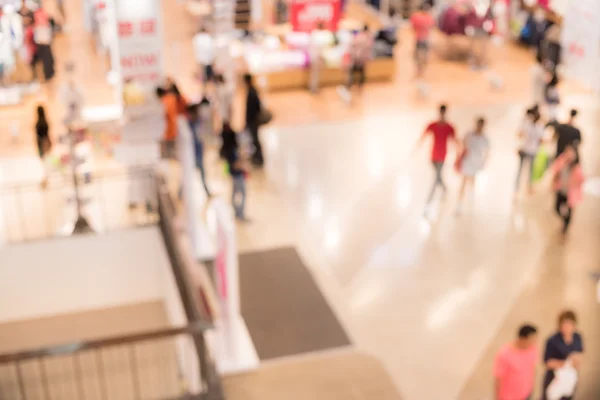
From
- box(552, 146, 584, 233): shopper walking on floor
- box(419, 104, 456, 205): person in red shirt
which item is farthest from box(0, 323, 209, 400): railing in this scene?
box(552, 146, 584, 233): shopper walking on floor

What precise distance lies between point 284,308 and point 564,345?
3332mm

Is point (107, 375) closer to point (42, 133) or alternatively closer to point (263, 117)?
point (42, 133)

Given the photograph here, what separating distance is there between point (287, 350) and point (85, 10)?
39.1ft

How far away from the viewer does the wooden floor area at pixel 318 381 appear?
24.4ft

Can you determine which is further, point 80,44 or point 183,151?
point 80,44

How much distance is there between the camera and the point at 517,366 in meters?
5.97

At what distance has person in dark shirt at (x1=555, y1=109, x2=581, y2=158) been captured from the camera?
32.1 ft

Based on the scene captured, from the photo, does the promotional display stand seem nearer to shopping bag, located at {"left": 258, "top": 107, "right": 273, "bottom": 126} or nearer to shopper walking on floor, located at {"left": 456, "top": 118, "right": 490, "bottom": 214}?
shopper walking on floor, located at {"left": 456, "top": 118, "right": 490, "bottom": 214}

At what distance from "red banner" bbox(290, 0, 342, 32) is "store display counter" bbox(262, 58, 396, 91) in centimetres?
110

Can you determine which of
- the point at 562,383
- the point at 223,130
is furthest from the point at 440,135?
the point at 562,383

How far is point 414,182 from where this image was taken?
11.4 m

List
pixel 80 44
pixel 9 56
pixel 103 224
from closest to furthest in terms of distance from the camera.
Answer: pixel 103 224 < pixel 9 56 < pixel 80 44

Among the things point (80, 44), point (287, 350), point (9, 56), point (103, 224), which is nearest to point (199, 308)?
point (287, 350)

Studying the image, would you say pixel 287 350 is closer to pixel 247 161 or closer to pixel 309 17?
pixel 247 161
